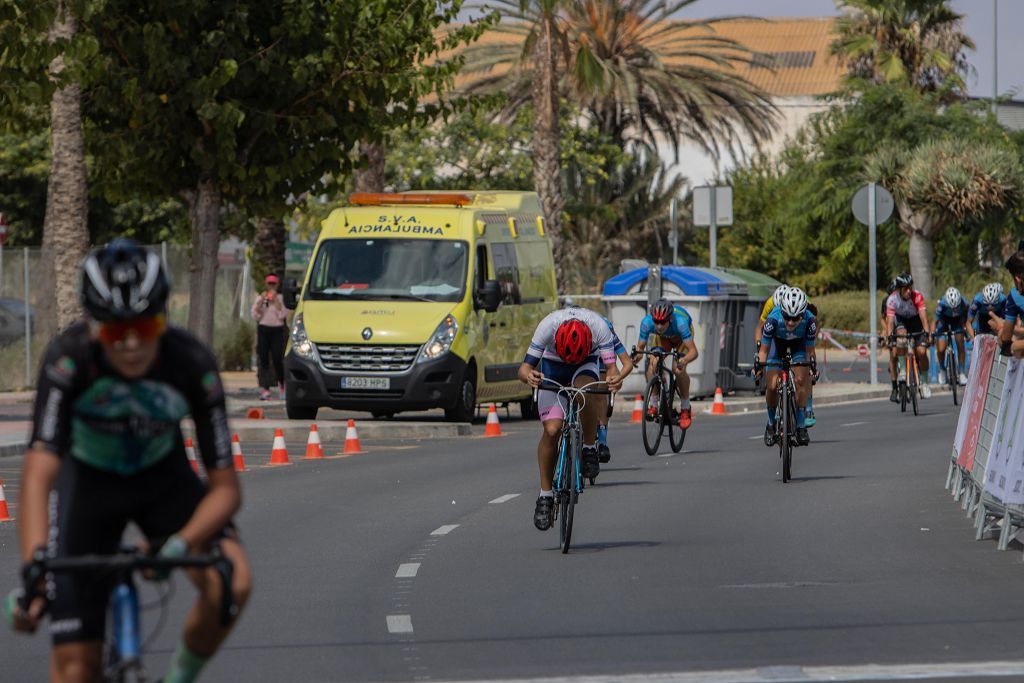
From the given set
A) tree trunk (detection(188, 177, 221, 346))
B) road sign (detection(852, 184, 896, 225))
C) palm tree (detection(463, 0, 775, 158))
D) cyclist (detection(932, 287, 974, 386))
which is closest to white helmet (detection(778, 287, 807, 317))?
tree trunk (detection(188, 177, 221, 346))

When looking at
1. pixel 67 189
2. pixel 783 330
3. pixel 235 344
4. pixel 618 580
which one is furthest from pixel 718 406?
pixel 618 580

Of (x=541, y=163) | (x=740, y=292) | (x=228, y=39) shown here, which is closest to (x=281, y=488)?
(x=228, y=39)

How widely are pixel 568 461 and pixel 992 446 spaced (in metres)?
2.84

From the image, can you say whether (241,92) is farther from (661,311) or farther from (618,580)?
(618,580)

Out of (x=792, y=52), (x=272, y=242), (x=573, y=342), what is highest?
(x=792, y=52)

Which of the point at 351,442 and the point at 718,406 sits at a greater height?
the point at 351,442

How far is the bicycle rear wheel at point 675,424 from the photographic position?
19.8 meters

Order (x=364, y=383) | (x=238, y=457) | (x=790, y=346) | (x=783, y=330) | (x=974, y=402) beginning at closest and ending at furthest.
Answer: (x=974, y=402) → (x=783, y=330) → (x=790, y=346) → (x=238, y=457) → (x=364, y=383)

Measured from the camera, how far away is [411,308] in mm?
23203

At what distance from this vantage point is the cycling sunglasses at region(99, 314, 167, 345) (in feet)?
17.0

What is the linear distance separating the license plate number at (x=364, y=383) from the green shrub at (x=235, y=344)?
13.7 m

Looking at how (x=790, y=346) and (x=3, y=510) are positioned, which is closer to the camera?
(x=3, y=510)

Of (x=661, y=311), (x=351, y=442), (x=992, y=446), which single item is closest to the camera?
(x=992, y=446)

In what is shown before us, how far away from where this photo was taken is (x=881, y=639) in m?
9.11
